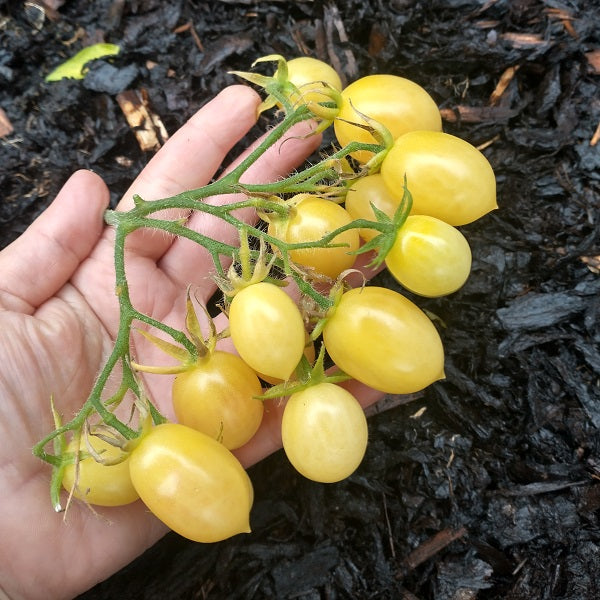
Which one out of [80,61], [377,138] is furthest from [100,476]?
[80,61]

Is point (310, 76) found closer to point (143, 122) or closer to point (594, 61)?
point (143, 122)

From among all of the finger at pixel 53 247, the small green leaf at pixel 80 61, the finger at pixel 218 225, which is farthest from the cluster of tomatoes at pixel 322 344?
the small green leaf at pixel 80 61

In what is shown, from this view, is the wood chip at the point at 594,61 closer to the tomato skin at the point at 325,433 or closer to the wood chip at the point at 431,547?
the tomato skin at the point at 325,433

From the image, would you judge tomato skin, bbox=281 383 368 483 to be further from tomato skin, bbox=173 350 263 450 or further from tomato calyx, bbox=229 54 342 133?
tomato calyx, bbox=229 54 342 133

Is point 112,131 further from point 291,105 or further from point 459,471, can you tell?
point 459,471

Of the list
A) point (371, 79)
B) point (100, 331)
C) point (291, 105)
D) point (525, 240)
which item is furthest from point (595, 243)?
point (100, 331)

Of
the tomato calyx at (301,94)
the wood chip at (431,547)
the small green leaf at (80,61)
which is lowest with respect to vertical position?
the wood chip at (431,547)
